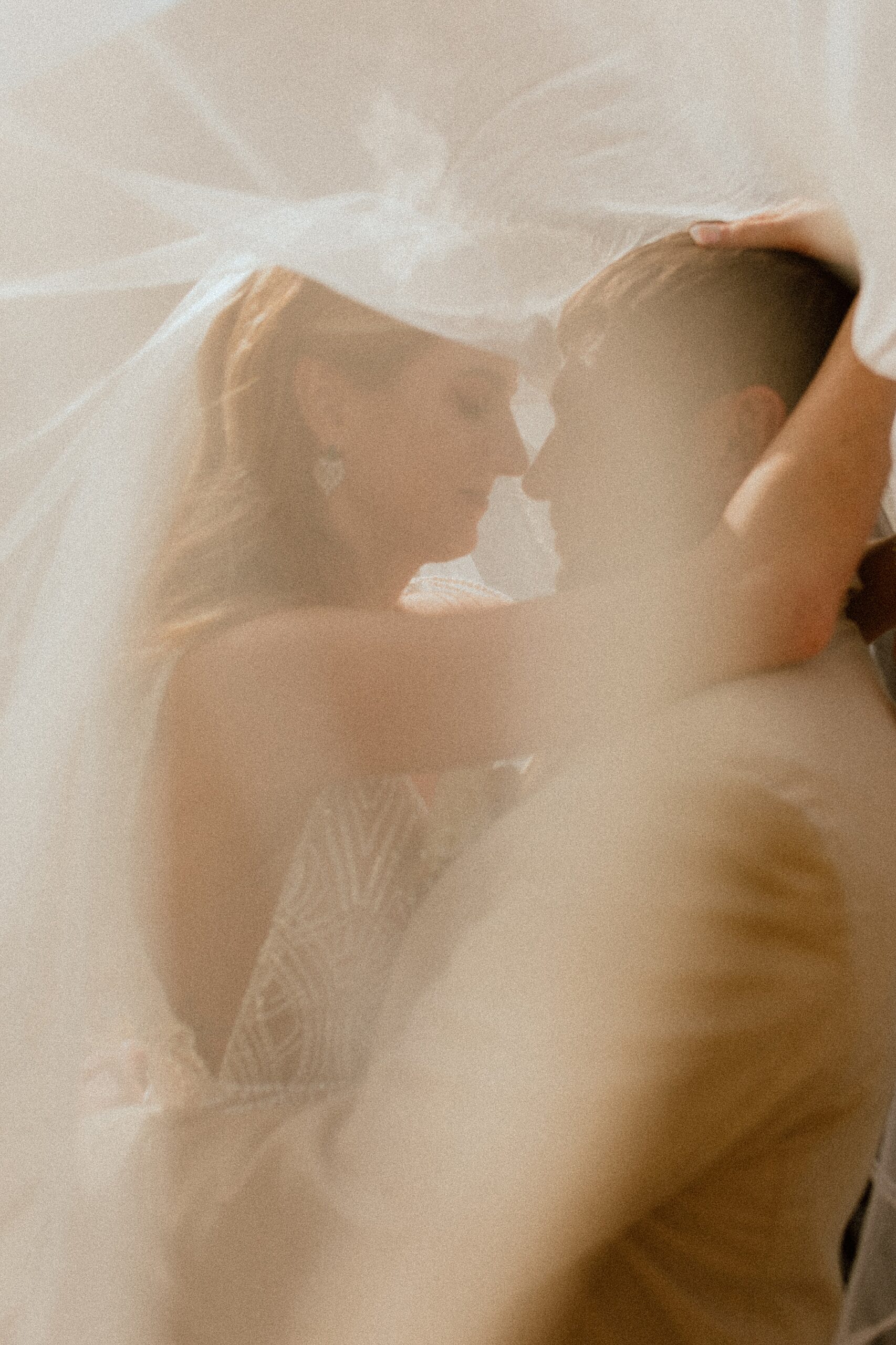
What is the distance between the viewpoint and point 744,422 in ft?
3.68

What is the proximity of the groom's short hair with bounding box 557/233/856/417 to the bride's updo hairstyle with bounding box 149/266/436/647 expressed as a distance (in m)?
0.27

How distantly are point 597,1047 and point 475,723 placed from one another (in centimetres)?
29

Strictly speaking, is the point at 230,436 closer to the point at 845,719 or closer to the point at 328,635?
the point at 328,635

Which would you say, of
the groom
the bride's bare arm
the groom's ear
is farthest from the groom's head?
the groom

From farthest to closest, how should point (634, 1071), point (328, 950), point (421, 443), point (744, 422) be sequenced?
point (421, 443), point (328, 950), point (744, 422), point (634, 1071)

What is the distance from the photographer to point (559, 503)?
1211 millimetres

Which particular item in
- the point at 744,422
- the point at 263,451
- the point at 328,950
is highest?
the point at 263,451

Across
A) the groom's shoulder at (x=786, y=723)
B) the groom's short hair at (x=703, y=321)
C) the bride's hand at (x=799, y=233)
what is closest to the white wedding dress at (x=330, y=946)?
the groom's shoulder at (x=786, y=723)

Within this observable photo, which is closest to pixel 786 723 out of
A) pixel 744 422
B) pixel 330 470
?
pixel 744 422

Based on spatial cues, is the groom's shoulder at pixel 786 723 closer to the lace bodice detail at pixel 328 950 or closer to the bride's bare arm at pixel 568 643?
the bride's bare arm at pixel 568 643

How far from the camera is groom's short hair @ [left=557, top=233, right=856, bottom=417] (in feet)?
3.56

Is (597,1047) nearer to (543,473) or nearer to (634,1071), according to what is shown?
(634,1071)

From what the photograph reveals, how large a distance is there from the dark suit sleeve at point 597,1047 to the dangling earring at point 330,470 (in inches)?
25.0

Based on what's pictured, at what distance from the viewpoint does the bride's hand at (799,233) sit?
955 millimetres
